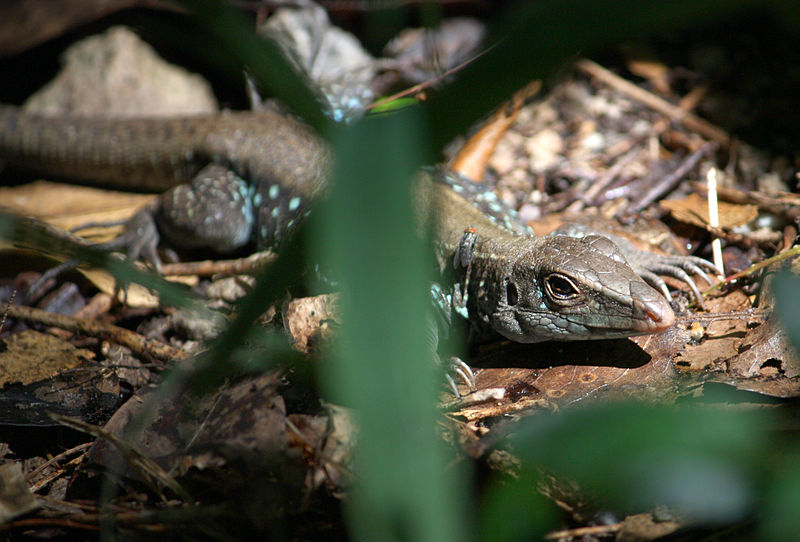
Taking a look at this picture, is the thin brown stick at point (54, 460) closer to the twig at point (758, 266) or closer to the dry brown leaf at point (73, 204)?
the dry brown leaf at point (73, 204)

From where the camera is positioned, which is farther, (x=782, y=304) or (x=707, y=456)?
(x=782, y=304)

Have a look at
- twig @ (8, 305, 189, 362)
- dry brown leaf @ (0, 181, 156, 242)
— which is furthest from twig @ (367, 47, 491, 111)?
dry brown leaf @ (0, 181, 156, 242)

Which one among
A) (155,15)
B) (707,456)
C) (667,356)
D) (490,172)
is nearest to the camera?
(707,456)

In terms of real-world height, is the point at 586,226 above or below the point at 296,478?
above

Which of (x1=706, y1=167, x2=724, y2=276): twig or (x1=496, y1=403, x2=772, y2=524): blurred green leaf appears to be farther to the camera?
(x1=706, y1=167, x2=724, y2=276): twig

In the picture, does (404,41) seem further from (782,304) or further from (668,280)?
(782,304)

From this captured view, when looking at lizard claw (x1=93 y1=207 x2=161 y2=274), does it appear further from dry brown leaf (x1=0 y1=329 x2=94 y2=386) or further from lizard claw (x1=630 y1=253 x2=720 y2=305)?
lizard claw (x1=630 y1=253 x2=720 y2=305)

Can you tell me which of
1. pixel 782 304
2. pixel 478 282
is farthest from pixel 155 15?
pixel 782 304
